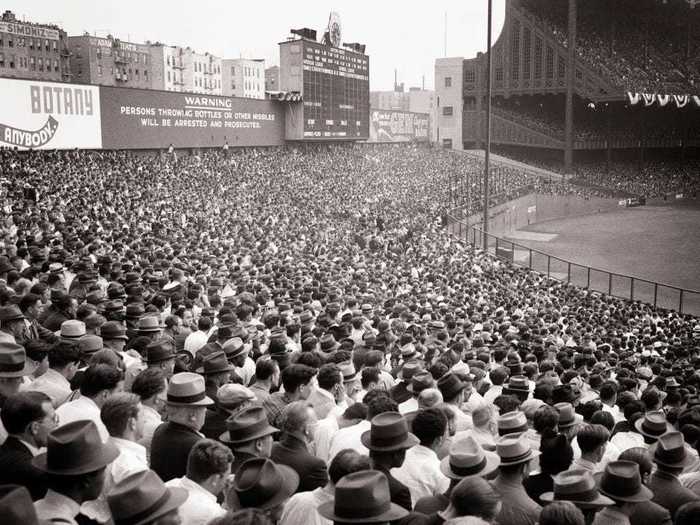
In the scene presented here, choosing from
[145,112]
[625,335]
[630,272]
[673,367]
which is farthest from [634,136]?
[673,367]

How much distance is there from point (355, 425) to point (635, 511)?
213 cm

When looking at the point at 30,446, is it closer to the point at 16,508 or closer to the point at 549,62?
the point at 16,508

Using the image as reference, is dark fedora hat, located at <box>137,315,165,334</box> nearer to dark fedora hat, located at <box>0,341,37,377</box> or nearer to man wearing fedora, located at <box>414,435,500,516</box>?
dark fedora hat, located at <box>0,341,37,377</box>

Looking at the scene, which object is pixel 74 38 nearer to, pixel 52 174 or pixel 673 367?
pixel 52 174

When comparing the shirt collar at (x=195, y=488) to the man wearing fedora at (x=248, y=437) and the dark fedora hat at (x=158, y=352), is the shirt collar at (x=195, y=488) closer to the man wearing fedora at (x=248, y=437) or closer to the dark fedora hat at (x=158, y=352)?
the man wearing fedora at (x=248, y=437)

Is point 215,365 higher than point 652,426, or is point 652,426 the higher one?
point 215,365

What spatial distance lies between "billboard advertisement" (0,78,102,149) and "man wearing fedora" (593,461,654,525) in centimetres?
3183

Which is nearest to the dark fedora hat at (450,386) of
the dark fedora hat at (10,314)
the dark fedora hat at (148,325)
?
the dark fedora hat at (148,325)

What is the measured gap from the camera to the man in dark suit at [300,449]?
4.66 metres

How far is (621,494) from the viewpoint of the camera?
167 inches

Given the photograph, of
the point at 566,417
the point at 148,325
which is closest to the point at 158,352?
the point at 148,325

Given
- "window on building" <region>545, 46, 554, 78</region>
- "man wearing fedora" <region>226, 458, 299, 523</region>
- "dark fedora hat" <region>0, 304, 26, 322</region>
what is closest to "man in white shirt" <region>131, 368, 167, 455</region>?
"man wearing fedora" <region>226, 458, 299, 523</region>

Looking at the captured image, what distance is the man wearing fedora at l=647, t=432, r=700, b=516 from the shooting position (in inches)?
193

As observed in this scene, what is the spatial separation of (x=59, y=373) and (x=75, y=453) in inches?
101
